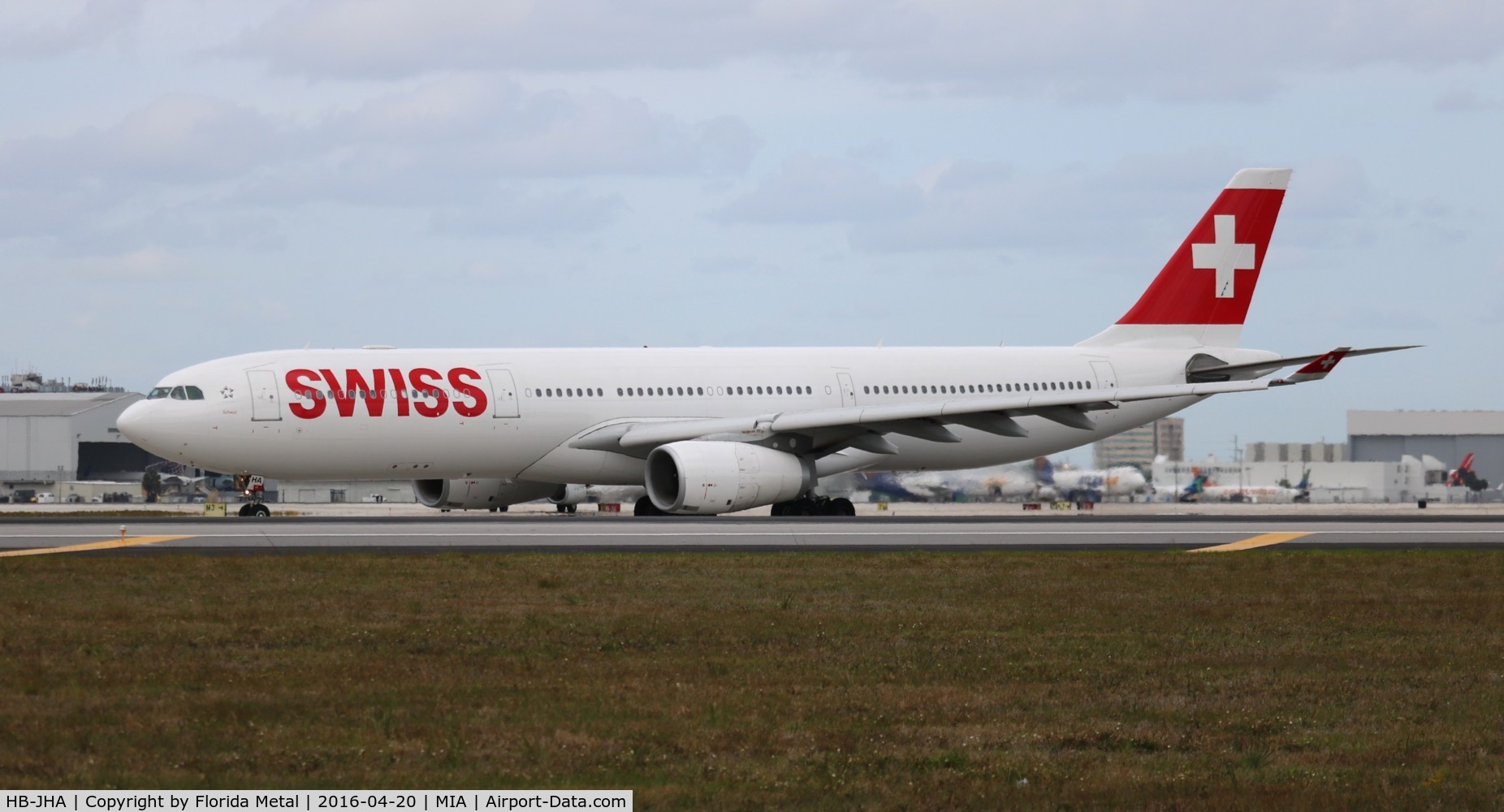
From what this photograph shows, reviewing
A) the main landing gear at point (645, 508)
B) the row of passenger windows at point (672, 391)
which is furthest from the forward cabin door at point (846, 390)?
the main landing gear at point (645, 508)

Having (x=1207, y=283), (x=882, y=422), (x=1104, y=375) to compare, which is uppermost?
(x=1207, y=283)

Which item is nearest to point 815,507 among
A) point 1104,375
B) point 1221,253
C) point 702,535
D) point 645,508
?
point 645,508

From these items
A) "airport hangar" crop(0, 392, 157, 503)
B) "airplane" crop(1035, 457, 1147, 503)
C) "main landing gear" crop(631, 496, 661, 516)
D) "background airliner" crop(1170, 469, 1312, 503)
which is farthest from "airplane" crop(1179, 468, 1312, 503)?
"airport hangar" crop(0, 392, 157, 503)

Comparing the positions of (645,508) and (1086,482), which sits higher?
(1086,482)

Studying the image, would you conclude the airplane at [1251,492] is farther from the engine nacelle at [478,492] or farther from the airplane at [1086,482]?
the engine nacelle at [478,492]

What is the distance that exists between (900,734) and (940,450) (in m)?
28.4

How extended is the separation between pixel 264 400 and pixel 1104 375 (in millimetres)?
17874

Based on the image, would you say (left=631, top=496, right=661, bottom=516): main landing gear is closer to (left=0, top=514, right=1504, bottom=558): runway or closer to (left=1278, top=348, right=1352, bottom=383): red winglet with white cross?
(left=0, top=514, right=1504, bottom=558): runway

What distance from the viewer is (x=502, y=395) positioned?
33969 millimetres

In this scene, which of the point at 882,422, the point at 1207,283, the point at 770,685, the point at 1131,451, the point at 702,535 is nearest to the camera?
the point at 770,685

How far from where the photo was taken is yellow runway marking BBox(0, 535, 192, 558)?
22.4m

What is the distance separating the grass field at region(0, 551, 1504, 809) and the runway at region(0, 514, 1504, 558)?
419cm

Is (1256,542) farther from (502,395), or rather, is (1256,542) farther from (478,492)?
(478,492)

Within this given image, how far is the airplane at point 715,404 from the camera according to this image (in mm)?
32562
